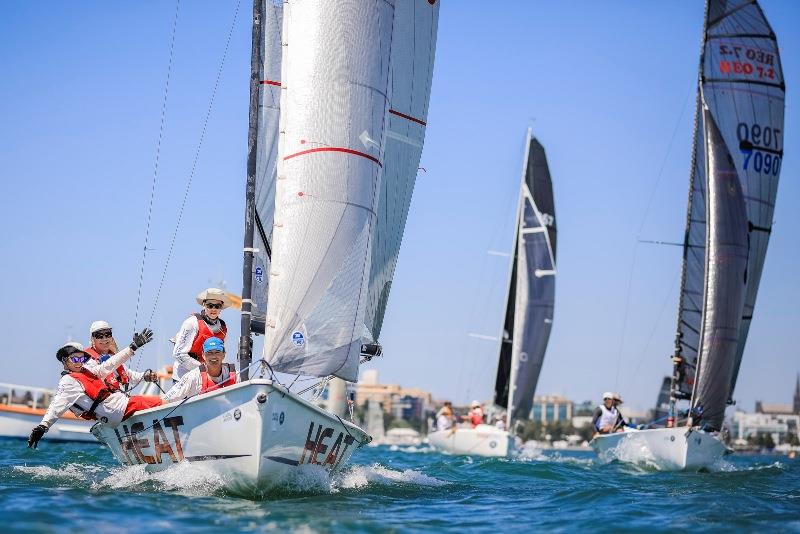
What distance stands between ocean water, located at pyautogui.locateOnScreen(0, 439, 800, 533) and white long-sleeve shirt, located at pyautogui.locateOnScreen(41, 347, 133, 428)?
2.42ft

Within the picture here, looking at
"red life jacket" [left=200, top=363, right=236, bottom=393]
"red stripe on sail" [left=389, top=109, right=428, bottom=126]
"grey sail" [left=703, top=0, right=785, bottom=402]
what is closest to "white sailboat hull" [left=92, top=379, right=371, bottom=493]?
"red life jacket" [left=200, top=363, right=236, bottom=393]

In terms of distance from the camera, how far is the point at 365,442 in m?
15.0

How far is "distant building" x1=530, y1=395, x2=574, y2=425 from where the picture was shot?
175m

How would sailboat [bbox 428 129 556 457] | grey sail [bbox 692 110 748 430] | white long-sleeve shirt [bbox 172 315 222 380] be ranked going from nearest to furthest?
white long-sleeve shirt [bbox 172 315 222 380] < grey sail [bbox 692 110 748 430] < sailboat [bbox 428 129 556 457]

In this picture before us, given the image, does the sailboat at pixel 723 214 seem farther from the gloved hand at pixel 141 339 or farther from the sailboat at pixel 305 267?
the gloved hand at pixel 141 339

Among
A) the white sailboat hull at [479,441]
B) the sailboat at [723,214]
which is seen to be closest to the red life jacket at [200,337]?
the sailboat at [723,214]

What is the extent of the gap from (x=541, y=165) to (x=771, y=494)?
23572mm

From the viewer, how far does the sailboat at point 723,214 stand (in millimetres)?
24438

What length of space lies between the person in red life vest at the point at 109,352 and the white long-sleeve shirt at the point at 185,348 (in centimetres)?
47

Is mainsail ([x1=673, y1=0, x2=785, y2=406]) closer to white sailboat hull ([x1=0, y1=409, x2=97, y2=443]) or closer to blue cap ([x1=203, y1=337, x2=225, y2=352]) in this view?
blue cap ([x1=203, y1=337, x2=225, y2=352])

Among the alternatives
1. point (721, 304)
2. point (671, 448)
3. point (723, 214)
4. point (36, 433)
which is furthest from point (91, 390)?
point (723, 214)

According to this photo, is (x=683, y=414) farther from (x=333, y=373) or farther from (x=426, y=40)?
(x=333, y=373)

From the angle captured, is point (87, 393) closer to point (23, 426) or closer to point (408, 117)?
point (408, 117)

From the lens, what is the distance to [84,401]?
13.0 meters
